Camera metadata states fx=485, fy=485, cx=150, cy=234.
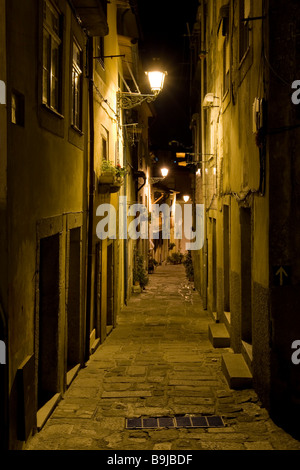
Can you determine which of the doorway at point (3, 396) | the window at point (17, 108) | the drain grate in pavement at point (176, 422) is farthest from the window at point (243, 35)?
the doorway at point (3, 396)

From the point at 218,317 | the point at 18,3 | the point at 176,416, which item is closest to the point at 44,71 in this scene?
the point at 18,3

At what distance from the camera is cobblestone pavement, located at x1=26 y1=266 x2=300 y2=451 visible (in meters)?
6.19

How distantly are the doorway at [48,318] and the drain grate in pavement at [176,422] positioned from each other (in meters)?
1.54

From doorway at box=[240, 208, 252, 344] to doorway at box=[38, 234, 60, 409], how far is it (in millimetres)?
3711

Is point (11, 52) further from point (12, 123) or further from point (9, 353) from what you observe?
point (9, 353)

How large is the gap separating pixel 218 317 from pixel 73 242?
5.91m

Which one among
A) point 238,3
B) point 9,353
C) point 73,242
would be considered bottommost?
point 9,353

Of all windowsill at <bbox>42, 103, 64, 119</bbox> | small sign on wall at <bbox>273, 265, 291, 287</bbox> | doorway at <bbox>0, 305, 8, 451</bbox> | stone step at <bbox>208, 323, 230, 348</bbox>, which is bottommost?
stone step at <bbox>208, 323, 230, 348</bbox>

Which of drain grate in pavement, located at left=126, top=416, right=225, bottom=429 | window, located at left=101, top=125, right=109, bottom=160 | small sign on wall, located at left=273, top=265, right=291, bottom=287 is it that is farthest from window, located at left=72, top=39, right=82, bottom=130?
drain grate in pavement, located at left=126, top=416, right=225, bottom=429

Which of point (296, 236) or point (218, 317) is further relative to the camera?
point (218, 317)

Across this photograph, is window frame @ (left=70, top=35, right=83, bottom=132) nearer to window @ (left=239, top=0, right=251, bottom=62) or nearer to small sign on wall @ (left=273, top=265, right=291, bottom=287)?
window @ (left=239, top=0, right=251, bottom=62)

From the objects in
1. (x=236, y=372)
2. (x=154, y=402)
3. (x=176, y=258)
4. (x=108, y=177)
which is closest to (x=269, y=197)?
(x=236, y=372)
